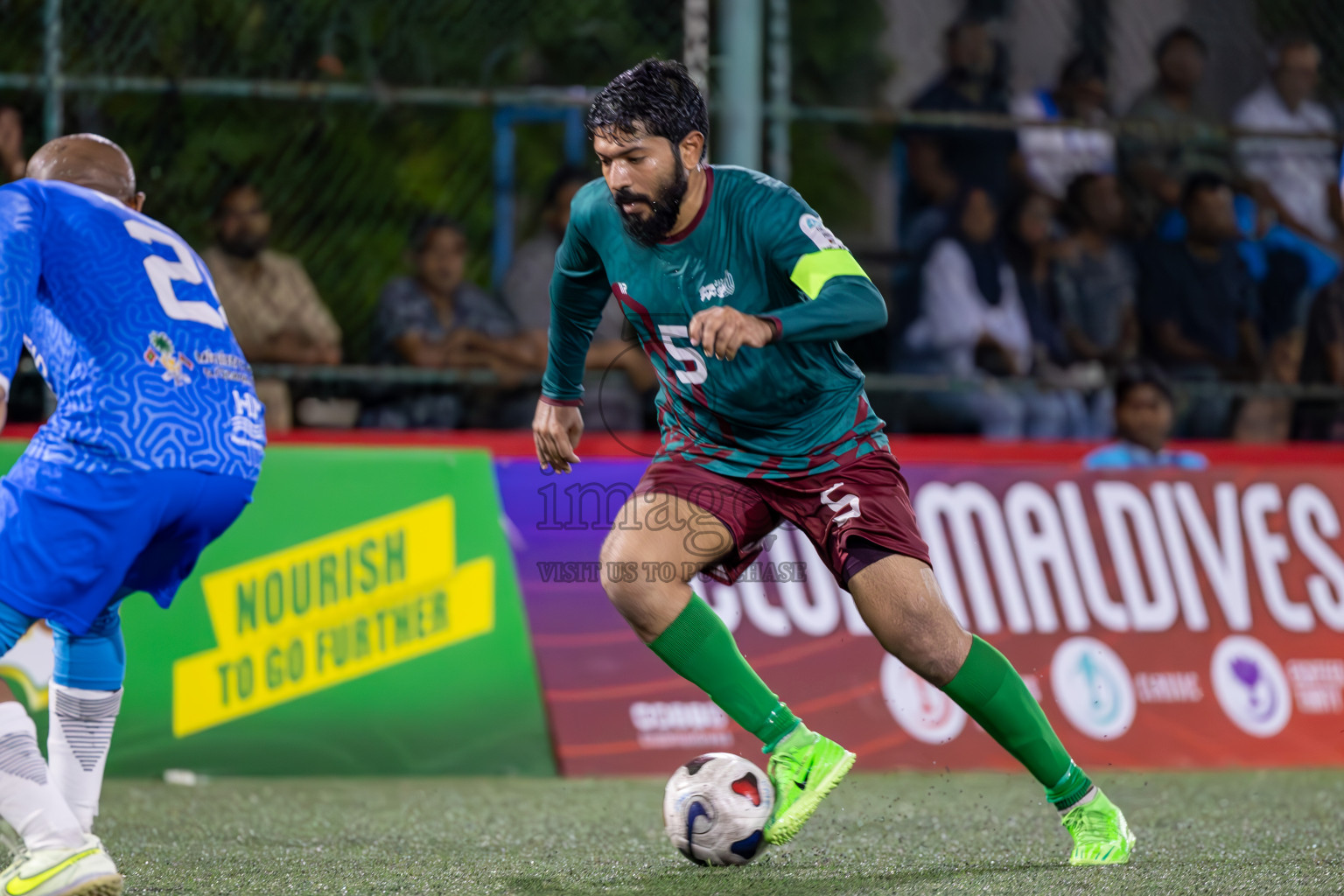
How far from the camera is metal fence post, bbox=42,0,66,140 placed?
6.53 metres

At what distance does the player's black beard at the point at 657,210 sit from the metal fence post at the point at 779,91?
293 cm

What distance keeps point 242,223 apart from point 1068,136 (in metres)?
4.33

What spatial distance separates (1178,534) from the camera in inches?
271

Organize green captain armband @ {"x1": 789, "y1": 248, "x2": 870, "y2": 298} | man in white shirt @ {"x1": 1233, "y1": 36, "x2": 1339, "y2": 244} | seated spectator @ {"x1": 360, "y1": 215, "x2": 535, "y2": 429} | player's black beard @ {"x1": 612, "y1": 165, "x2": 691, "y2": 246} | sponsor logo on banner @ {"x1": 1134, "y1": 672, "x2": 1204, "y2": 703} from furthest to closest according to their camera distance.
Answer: man in white shirt @ {"x1": 1233, "y1": 36, "x2": 1339, "y2": 244} < seated spectator @ {"x1": 360, "y1": 215, "x2": 535, "y2": 429} < sponsor logo on banner @ {"x1": 1134, "y1": 672, "x2": 1204, "y2": 703} < player's black beard @ {"x1": 612, "y1": 165, "x2": 691, "y2": 246} < green captain armband @ {"x1": 789, "y1": 248, "x2": 870, "y2": 298}

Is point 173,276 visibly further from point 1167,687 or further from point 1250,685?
point 1250,685

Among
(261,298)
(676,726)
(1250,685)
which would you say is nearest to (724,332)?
(676,726)

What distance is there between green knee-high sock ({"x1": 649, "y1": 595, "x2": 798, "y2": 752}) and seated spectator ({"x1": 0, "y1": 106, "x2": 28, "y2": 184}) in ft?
12.9

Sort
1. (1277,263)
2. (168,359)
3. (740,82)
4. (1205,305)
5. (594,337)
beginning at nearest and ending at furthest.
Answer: (168,359)
(740,82)
(594,337)
(1205,305)
(1277,263)

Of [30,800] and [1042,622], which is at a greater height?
[30,800]

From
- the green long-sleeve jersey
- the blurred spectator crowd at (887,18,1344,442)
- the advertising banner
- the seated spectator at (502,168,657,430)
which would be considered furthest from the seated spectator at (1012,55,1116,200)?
the green long-sleeve jersey

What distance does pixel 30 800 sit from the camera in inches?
133

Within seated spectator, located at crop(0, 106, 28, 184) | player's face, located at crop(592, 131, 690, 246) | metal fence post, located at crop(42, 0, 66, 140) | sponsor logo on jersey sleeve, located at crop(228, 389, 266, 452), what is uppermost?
metal fence post, located at crop(42, 0, 66, 140)

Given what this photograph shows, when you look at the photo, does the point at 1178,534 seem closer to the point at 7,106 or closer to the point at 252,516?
the point at 252,516

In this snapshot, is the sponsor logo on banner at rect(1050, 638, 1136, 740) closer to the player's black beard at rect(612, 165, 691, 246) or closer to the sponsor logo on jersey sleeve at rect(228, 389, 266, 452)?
the player's black beard at rect(612, 165, 691, 246)
